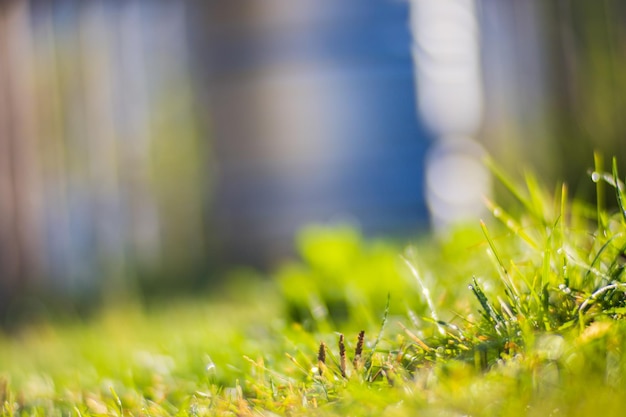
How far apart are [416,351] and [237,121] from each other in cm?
368

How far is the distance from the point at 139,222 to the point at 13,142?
0.79 m

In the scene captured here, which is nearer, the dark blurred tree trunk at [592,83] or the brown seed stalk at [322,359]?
the brown seed stalk at [322,359]

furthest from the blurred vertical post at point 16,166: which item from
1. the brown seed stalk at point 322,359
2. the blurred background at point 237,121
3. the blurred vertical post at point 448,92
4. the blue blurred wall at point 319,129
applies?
the brown seed stalk at point 322,359

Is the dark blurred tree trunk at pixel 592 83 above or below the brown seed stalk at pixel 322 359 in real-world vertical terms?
above

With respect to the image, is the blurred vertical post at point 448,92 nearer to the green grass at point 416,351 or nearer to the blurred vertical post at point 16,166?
the blurred vertical post at point 16,166

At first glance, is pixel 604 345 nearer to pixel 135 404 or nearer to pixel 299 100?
pixel 135 404

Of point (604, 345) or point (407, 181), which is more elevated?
point (604, 345)

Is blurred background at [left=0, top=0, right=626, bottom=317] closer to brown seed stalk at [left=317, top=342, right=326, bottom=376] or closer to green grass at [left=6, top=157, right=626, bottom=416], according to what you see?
green grass at [left=6, top=157, right=626, bottom=416]

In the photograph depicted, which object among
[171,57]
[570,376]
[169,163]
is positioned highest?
[171,57]

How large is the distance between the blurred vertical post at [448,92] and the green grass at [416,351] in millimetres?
2453

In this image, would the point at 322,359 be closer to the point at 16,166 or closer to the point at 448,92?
the point at 16,166

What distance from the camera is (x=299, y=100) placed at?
170 inches

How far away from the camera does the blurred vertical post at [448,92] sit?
4105mm

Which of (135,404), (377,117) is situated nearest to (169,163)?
(377,117)
